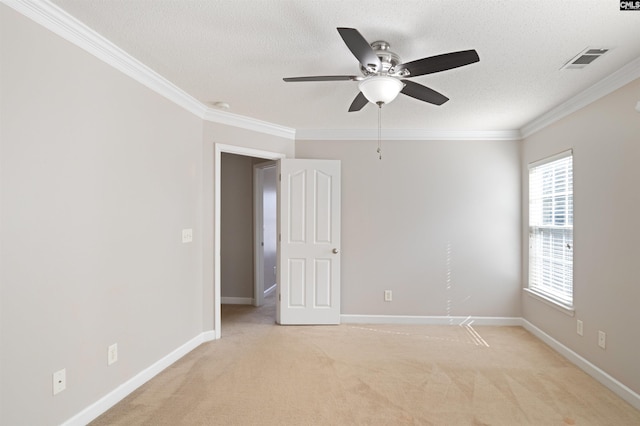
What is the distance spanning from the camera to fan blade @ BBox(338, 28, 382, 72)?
1.79 m

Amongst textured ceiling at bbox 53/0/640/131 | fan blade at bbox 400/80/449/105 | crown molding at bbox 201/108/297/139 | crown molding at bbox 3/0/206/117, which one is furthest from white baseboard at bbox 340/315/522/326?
crown molding at bbox 3/0/206/117

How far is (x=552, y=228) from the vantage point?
3936 mm

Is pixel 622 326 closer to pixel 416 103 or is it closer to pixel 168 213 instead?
pixel 416 103

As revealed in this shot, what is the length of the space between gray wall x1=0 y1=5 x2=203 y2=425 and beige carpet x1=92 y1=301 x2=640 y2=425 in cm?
46

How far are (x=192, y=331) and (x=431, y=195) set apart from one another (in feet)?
10.6

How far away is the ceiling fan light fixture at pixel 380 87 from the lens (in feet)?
7.38

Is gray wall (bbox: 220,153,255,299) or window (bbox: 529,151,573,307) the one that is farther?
gray wall (bbox: 220,153,255,299)

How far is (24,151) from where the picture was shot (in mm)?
1923

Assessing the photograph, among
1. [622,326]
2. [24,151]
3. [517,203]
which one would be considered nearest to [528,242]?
[517,203]

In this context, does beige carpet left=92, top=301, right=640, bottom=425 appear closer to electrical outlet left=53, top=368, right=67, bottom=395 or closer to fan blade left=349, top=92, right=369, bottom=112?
electrical outlet left=53, top=368, right=67, bottom=395

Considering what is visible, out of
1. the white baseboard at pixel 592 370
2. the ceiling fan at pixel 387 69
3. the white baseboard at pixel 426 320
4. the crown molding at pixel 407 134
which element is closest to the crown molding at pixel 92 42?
the ceiling fan at pixel 387 69

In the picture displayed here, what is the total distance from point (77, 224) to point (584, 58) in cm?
352

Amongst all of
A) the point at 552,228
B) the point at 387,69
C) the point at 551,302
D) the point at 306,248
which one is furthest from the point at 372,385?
the point at 552,228

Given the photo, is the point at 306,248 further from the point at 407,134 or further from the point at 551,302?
the point at 551,302
